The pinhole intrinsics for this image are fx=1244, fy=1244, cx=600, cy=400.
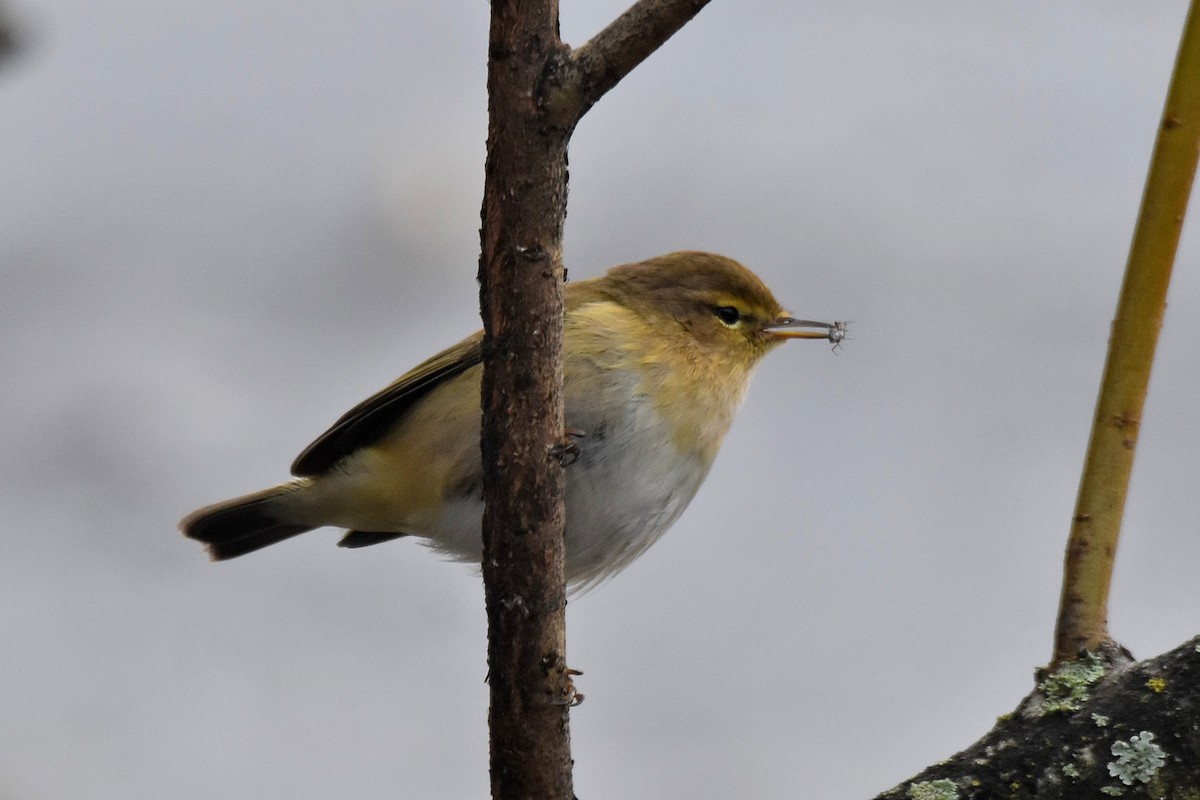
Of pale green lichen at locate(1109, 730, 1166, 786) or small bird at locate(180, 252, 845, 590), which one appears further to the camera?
small bird at locate(180, 252, 845, 590)

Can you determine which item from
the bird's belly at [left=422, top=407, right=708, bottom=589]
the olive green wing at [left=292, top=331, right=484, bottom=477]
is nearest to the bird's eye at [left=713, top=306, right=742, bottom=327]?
the bird's belly at [left=422, top=407, right=708, bottom=589]

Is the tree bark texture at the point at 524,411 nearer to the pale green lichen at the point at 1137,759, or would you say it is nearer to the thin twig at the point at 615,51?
the thin twig at the point at 615,51

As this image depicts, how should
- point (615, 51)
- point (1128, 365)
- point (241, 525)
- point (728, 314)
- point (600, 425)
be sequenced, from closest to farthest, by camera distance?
point (615, 51)
point (1128, 365)
point (600, 425)
point (728, 314)
point (241, 525)

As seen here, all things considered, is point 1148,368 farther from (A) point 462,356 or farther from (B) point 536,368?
(A) point 462,356

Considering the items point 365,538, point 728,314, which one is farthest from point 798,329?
point 365,538

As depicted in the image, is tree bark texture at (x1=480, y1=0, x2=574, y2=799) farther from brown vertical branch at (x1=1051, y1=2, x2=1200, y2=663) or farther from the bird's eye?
the bird's eye

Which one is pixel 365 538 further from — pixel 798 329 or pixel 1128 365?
pixel 1128 365
